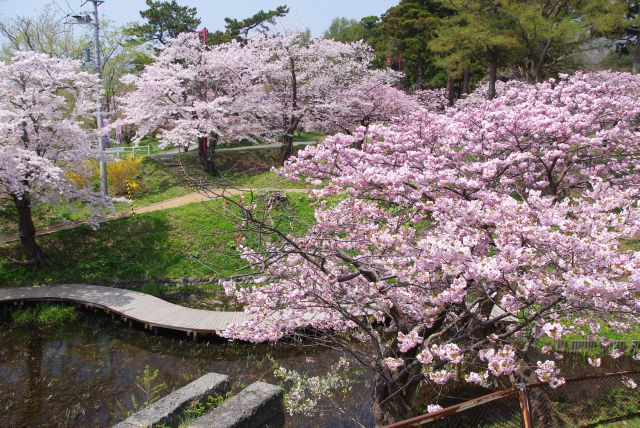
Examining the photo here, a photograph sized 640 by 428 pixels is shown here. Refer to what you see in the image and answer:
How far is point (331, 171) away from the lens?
7.39 metres

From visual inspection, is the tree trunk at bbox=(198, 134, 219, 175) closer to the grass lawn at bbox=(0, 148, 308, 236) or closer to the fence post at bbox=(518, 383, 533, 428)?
the grass lawn at bbox=(0, 148, 308, 236)

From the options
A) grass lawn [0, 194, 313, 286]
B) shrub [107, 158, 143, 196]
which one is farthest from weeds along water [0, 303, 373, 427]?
shrub [107, 158, 143, 196]

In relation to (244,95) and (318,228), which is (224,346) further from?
(244,95)

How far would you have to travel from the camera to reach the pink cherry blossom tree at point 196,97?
19.3 meters

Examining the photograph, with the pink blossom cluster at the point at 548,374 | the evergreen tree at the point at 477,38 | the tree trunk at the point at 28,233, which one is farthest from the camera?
the evergreen tree at the point at 477,38

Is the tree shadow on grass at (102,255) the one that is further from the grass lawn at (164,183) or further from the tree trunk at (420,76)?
the tree trunk at (420,76)

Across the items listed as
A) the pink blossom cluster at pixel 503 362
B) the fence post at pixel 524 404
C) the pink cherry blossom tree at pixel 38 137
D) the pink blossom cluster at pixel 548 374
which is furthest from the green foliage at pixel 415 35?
the fence post at pixel 524 404

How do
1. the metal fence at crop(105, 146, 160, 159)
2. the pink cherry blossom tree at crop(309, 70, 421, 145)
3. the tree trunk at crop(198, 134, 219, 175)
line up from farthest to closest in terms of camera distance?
the pink cherry blossom tree at crop(309, 70, 421, 145) < the metal fence at crop(105, 146, 160, 159) < the tree trunk at crop(198, 134, 219, 175)

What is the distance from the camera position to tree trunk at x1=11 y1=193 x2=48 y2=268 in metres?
13.1

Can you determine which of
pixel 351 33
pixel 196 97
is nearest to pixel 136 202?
pixel 196 97

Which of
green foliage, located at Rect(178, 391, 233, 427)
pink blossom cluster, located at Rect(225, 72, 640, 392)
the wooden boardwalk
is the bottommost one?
the wooden boardwalk

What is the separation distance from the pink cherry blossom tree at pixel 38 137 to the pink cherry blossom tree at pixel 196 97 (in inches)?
212

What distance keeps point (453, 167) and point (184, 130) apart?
14591 millimetres

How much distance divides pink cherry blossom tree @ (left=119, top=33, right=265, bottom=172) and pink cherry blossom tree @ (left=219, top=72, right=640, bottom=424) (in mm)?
12507
